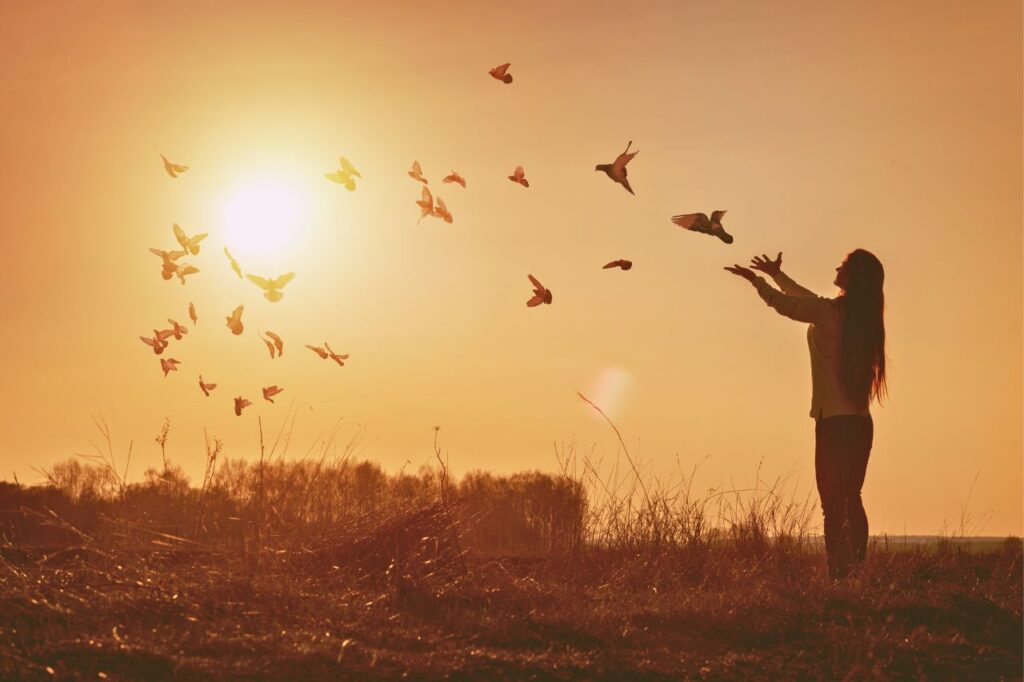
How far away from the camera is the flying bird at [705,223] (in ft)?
26.8

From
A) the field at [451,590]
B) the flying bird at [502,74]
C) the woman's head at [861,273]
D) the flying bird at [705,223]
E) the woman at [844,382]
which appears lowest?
the field at [451,590]

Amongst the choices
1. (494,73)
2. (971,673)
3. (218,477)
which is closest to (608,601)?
(971,673)

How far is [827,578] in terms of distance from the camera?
25.9ft

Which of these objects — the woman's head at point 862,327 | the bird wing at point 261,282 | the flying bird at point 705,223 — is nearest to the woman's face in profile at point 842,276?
the woman's head at point 862,327

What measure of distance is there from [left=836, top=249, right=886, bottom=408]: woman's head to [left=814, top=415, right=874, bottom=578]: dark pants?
8.8 inches

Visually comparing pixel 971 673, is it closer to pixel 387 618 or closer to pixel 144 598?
pixel 387 618

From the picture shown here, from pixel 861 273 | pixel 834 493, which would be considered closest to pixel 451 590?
pixel 834 493

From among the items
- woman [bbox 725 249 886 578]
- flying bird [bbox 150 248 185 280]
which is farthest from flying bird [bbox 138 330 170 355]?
woman [bbox 725 249 886 578]

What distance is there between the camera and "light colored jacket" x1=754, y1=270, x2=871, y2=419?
8.05 m

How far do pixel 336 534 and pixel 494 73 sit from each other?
13.2ft

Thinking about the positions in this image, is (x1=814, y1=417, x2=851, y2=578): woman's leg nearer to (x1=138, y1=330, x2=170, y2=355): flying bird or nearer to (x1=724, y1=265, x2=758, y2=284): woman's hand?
(x1=724, y1=265, x2=758, y2=284): woman's hand

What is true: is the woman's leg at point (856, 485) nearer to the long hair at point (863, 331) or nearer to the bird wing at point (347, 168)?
the long hair at point (863, 331)

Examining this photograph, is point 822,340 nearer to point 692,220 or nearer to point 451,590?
point 692,220

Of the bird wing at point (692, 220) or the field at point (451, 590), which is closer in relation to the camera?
the field at point (451, 590)
